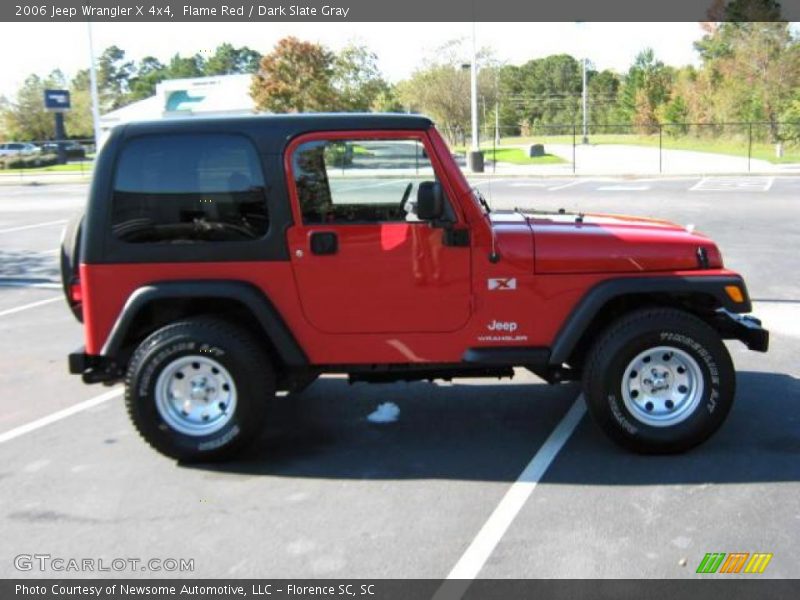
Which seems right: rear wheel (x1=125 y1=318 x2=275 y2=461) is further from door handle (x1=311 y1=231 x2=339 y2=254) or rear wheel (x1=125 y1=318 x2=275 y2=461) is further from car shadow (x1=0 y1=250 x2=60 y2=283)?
car shadow (x1=0 y1=250 x2=60 y2=283)

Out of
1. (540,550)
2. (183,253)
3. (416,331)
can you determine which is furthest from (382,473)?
(183,253)

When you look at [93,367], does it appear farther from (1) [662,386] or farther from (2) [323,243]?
(1) [662,386]

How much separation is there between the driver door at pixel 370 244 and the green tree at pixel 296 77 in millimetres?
35095

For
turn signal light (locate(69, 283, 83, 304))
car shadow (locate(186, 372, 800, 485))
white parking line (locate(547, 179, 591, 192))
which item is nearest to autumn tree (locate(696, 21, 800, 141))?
white parking line (locate(547, 179, 591, 192))

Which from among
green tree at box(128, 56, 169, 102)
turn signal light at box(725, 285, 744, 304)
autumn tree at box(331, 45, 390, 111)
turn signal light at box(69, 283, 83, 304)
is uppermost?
green tree at box(128, 56, 169, 102)

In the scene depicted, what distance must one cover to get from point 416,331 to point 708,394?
1733 mm

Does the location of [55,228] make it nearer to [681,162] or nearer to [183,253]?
[183,253]

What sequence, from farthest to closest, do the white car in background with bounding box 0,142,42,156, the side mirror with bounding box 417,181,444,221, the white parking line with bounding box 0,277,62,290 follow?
the white car in background with bounding box 0,142,42,156, the white parking line with bounding box 0,277,62,290, the side mirror with bounding box 417,181,444,221

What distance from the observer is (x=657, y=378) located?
4.57 meters

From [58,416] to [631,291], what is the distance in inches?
158

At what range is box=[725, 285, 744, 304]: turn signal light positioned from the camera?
14.6ft

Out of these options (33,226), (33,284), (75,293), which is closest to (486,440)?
(75,293)

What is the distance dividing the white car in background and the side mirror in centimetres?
5782

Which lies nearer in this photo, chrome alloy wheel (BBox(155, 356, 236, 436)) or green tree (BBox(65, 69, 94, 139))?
chrome alloy wheel (BBox(155, 356, 236, 436))
